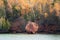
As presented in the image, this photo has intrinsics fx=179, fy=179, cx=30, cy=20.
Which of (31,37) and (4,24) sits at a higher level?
(4,24)

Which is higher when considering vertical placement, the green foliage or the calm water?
the green foliage

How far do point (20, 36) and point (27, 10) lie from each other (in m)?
0.45

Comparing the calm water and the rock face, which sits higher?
the rock face

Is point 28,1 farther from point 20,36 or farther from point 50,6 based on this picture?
point 20,36

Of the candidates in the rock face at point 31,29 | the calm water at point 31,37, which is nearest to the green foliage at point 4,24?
the calm water at point 31,37

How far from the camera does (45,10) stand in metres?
2.98

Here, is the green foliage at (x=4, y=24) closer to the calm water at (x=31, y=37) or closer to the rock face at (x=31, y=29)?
the calm water at (x=31, y=37)

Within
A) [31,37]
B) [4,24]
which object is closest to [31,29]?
[31,37]

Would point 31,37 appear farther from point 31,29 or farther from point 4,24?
Answer: point 4,24

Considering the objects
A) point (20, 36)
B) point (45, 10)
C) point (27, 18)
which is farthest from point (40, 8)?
point (20, 36)

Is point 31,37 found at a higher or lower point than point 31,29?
lower

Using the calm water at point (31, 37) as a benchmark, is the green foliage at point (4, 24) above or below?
above

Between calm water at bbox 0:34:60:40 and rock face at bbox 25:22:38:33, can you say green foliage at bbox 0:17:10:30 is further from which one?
rock face at bbox 25:22:38:33

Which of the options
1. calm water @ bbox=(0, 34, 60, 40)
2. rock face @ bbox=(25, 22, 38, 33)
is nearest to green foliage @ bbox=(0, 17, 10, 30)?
calm water @ bbox=(0, 34, 60, 40)
